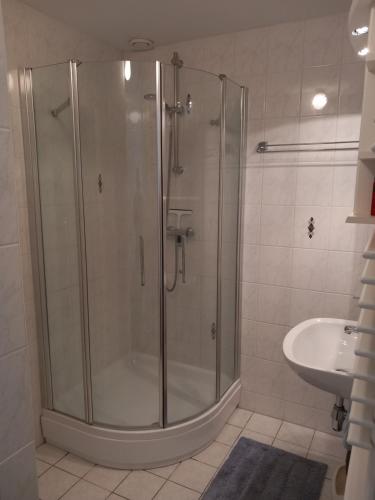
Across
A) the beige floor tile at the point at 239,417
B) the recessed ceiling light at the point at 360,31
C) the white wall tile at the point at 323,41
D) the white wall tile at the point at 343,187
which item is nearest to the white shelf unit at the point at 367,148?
the recessed ceiling light at the point at 360,31

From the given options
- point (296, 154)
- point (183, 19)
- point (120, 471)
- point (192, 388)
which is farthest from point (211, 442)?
point (183, 19)

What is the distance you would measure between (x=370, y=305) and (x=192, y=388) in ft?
6.18

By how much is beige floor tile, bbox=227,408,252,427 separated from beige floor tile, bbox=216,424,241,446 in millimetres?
44

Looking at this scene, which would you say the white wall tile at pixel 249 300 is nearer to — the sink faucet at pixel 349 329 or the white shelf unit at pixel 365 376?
the sink faucet at pixel 349 329

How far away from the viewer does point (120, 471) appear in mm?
2039

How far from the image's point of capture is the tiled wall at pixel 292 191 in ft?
6.82

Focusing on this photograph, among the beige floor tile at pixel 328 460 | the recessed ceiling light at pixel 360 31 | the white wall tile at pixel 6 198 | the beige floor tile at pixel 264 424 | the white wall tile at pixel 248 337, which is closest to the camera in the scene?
the white wall tile at pixel 6 198

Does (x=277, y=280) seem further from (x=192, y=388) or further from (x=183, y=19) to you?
(x=183, y=19)

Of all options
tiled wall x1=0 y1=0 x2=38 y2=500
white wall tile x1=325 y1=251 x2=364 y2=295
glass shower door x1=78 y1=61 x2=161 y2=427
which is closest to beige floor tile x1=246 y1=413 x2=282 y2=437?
glass shower door x1=78 y1=61 x2=161 y2=427

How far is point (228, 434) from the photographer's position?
2352 mm

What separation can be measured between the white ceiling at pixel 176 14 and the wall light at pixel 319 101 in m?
0.41

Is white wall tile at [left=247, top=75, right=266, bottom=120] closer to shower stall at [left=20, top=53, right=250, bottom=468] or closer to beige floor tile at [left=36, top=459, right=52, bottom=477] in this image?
shower stall at [left=20, top=53, right=250, bottom=468]

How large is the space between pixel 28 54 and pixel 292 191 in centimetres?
163

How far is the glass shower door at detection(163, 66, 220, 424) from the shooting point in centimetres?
209
